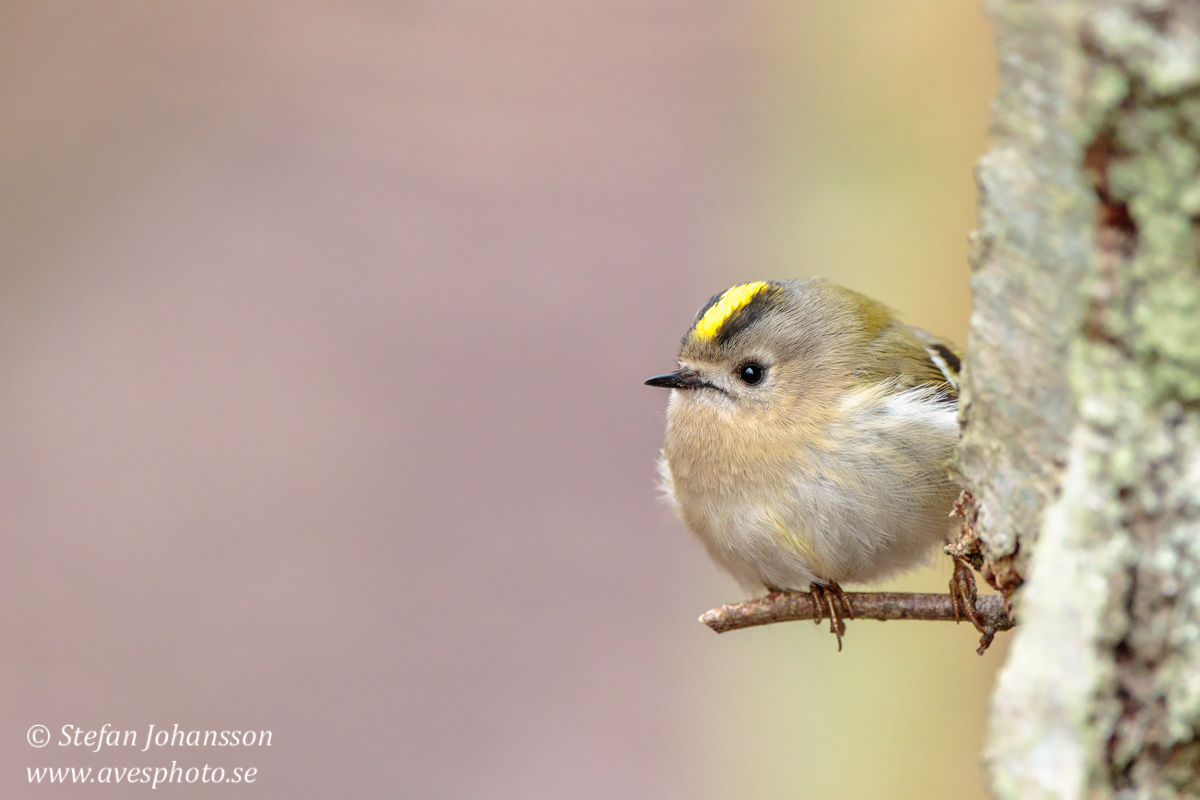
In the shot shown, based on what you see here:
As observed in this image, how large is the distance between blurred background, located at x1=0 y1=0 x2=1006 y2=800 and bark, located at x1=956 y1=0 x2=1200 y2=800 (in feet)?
6.92

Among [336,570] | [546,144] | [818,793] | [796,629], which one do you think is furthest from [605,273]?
[818,793]

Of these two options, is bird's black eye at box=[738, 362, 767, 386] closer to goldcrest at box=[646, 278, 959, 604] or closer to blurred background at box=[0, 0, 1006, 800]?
goldcrest at box=[646, 278, 959, 604]

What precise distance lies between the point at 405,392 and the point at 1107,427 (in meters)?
Answer: 2.33

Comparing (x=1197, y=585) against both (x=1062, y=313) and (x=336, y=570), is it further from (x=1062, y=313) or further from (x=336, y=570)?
(x=336, y=570)

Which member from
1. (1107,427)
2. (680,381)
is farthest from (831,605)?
(1107,427)

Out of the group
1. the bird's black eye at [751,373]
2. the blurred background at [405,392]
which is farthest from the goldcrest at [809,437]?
the blurred background at [405,392]

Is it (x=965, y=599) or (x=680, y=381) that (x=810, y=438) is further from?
(x=965, y=599)

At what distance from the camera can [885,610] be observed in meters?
1.20

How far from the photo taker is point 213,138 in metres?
3.15

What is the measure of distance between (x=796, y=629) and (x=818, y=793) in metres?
0.57

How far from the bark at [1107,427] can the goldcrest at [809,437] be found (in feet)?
2.08

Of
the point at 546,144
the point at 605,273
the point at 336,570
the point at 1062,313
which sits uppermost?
the point at 546,144

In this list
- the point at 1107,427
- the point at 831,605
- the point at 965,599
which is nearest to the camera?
the point at 1107,427

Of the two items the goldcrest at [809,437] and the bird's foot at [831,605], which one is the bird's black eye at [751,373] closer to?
the goldcrest at [809,437]
